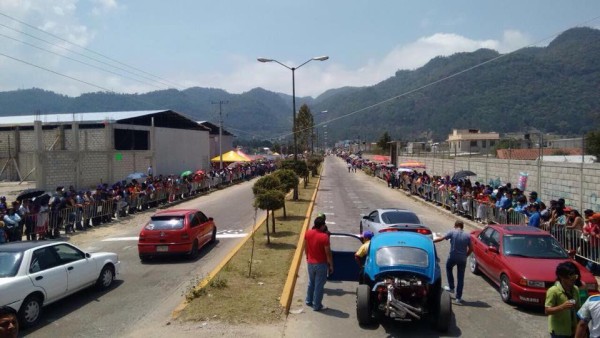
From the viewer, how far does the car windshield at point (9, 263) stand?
28.6 ft

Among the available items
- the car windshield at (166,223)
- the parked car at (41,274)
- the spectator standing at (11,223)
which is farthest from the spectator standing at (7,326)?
the spectator standing at (11,223)

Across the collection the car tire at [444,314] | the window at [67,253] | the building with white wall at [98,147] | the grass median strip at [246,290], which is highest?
the building with white wall at [98,147]

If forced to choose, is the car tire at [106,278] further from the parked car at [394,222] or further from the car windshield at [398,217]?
the car windshield at [398,217]

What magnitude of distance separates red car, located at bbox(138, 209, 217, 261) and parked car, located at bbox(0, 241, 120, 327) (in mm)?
2632

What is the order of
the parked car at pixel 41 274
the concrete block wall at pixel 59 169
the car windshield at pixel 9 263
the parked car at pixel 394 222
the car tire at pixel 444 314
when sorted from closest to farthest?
the car tire at pixel 444 314 → the parked car at pixel 41 274 → the car windshield at pixel 9 263 → the parked car at pixel 394 222 → the concrete block wall at pixel 59 169

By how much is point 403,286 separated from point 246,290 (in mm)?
3517

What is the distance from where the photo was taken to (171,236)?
45.2ft

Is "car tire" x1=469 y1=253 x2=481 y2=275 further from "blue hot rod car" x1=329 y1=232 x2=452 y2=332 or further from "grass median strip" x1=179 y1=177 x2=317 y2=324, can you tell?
"grass median strip" x1=179 y1=177 x2=317 y2=324

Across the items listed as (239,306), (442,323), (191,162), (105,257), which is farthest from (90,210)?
(191,162)

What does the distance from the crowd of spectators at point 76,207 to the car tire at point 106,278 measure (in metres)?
4.85

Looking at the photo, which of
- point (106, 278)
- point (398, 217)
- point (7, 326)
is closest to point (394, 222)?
point (398, 217)

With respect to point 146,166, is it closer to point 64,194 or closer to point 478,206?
point 64,194

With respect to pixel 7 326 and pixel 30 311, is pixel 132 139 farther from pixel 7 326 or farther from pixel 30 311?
pixel 7 326

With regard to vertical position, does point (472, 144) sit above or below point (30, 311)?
above
